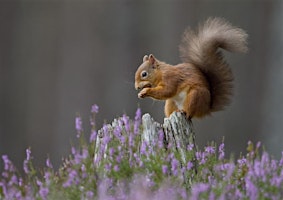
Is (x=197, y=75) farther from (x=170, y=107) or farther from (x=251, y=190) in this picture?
(x=251, y=190)

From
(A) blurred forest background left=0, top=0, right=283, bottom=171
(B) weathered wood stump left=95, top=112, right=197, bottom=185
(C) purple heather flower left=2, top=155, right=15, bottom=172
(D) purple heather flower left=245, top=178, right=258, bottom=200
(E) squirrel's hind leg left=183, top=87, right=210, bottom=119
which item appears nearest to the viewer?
(D) purple heather flower left=245, top=178, right=258, bottom=200

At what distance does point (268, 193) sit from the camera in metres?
3.34

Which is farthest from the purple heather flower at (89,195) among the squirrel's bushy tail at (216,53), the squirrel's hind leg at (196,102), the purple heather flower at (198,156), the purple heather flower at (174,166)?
the squirrel's bushy tail at (216,53)

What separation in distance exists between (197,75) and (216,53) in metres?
0.19

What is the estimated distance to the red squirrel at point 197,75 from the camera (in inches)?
162

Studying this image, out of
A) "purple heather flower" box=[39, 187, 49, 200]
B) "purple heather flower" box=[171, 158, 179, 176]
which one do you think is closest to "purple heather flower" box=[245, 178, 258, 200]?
"purple heather flower" box=[171, 158, 179, 176]

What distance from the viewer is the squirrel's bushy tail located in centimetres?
423

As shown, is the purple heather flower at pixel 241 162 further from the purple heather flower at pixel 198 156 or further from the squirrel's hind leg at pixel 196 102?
the squirrel's hind leg at pixel 196 102

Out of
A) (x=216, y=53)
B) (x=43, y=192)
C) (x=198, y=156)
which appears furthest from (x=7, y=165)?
(x=216, y=53)

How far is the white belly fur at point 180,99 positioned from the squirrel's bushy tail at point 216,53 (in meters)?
0.17

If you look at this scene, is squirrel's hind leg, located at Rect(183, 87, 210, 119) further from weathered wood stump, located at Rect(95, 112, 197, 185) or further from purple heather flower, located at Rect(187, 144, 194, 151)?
purple heather flower, located at Rect(187, 144, 194, 151)

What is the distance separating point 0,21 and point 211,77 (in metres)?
3.59

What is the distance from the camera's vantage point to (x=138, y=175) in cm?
343

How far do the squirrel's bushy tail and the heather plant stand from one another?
1.67 feet
